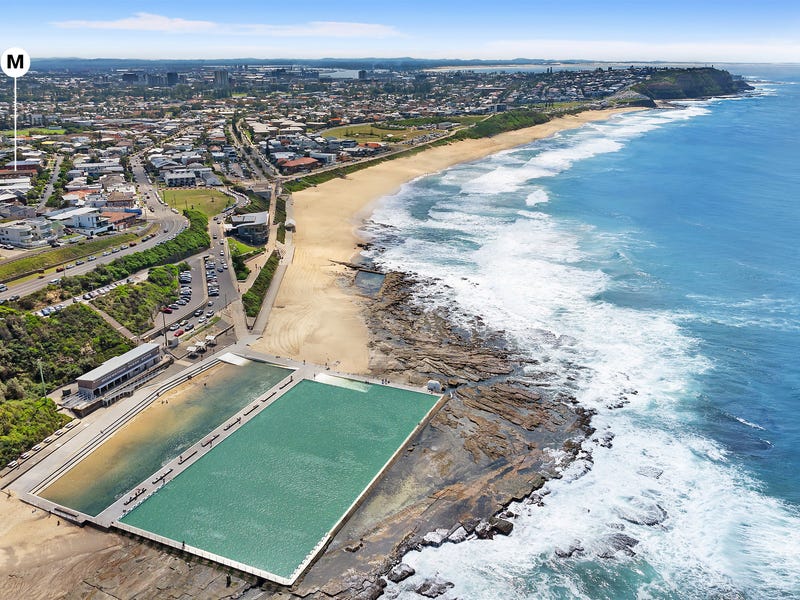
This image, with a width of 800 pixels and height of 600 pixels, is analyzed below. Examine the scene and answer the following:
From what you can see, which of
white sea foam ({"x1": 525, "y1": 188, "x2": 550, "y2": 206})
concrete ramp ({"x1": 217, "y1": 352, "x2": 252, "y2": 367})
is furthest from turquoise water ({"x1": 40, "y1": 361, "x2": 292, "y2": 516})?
white sea foam ({"x1": 525, "y1": 188, "x2": 550, "y2": 206})

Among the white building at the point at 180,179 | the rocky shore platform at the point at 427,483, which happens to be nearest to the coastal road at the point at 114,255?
the white building at the point at 180,179

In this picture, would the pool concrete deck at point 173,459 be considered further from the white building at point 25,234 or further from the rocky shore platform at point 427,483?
the white building at point 25,234

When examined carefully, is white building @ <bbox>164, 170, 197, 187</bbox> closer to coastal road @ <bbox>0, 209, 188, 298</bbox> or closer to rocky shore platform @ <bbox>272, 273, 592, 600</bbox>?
coastal road @ <bbox>0, 209, 188, 298</bbox>

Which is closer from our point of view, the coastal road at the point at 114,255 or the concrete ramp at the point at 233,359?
the concrete ramp at the point at 233,359

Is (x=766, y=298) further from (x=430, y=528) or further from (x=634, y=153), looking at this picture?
(x=634, y=153)

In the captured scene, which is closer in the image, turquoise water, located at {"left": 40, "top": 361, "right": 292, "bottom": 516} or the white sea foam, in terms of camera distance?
turquoise water, located at {"left": 40, "top": 361, "right": 292, "bottom": 516}

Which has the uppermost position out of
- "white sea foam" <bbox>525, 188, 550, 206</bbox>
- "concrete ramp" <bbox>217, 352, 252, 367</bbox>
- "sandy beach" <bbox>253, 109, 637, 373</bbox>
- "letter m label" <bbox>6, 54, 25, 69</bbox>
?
"letter m label" <bbox>6, 54, 25, 69</bbox>

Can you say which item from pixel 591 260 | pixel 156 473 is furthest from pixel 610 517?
pixel 591 260
